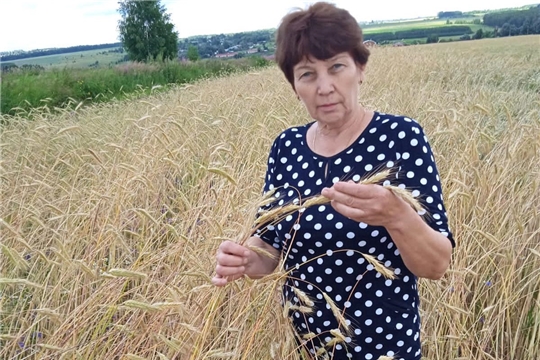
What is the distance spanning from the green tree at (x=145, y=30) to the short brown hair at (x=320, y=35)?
119 ft

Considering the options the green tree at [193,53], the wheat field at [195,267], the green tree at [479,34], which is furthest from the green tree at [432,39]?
the wheat field at [195,267]

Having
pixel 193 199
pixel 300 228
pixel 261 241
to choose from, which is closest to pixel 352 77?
pixel 300 228

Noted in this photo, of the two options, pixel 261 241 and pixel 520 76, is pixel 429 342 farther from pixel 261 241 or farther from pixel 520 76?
pixel 520 76

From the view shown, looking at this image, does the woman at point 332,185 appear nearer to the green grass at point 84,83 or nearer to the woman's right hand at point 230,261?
the woman's right hand at point 230,261

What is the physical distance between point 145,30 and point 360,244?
38.8 m

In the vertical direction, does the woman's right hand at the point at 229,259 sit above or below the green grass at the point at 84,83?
above

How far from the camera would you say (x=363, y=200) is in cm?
98

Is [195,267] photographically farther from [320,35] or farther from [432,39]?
[432,39]

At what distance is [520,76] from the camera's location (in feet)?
34.5

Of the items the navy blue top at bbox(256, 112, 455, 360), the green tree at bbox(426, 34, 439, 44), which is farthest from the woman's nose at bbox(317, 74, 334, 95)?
the green tree at bbox(426, 34, 439, 44)

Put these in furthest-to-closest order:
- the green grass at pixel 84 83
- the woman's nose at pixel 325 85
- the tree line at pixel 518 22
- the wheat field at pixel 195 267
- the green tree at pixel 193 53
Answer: the green tree at pixel 193 53 < the tree line at pixel 518 22 < the green grass at pixel 84 83 < the wheat field at pixel 195 267 < the woman's nose at pixel 325 85

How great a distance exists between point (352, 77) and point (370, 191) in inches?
22.5

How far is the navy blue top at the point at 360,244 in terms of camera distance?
1.32 meters

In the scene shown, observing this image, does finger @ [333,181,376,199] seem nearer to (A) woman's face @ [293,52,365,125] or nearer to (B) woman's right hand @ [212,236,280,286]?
(B) woman's right hand @ [212,236,280,286]
